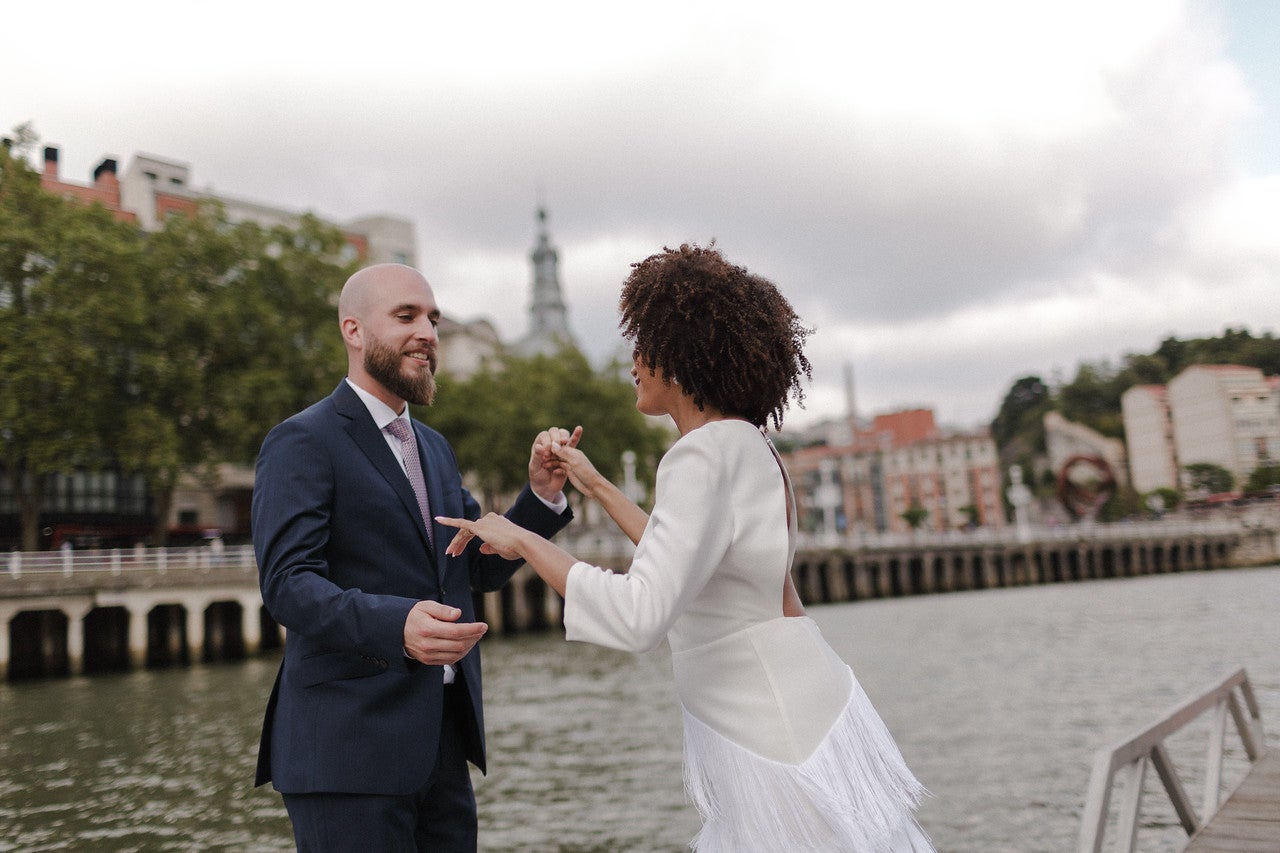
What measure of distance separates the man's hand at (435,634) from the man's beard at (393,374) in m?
0.69

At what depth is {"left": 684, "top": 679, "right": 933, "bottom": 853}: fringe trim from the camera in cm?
227

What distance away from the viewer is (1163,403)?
105m

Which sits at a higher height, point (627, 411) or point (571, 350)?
point (571, 350)

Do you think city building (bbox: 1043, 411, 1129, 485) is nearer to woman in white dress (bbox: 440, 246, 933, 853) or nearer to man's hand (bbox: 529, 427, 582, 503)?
man's hand (bbox: 529, 427, 582, 503)

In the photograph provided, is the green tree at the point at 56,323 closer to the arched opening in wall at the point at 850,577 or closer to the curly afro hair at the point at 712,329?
the curly afro hair at the point at 712,329

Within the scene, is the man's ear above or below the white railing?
above

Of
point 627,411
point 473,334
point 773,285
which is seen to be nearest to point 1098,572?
point 627,411

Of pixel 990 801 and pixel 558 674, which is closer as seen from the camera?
pixel 990 801

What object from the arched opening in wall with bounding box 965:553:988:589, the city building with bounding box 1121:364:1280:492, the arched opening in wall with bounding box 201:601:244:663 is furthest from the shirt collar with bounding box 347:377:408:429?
the city building with bounding box 1121:364:1280:492

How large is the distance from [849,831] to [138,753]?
45.6ft

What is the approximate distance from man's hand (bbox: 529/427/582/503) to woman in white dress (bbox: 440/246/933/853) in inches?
16.3

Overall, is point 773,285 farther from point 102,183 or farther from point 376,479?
point 102,183

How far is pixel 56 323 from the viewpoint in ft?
99.7

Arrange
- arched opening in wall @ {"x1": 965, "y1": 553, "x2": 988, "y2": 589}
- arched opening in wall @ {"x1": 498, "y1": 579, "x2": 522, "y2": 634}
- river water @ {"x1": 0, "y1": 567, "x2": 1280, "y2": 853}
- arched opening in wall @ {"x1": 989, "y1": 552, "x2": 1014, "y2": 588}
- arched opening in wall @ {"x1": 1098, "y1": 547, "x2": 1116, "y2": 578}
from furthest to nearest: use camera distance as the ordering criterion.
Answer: arched opening in wall @ {"x1": 1098, "y1": 547, "x2": 1116, "y2": 578}, arched opening in wall @ {"x1": 989, "y1": 552, "x2": 1014, "y2": 588}, arched opening in wall @ {"x1": 965, "y1": 553, "x2": 988, "y2": 589}, arched opening in wall @ {"x1": 498, "y1": 579, "x2": 522, "y2": 634}, river water @ {"x1": 0, "y1": 567, "x2": 1280, "y2": 853}
